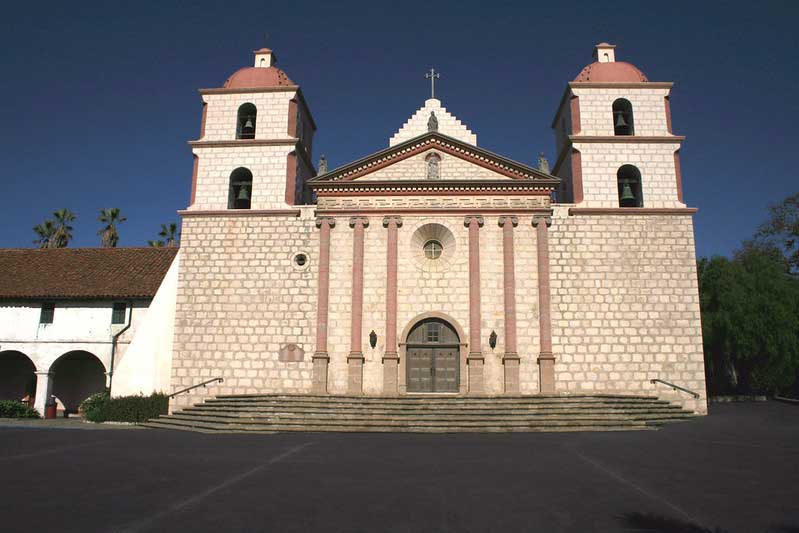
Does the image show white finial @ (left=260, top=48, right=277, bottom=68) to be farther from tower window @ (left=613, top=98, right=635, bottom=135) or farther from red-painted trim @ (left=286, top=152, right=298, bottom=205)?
tower window @ (left=613, top=98, right=635, bottom=135)

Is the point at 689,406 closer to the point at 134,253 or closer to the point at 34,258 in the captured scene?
the point at 134,253

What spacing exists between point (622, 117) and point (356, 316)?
1409 cm

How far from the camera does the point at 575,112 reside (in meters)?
24.0

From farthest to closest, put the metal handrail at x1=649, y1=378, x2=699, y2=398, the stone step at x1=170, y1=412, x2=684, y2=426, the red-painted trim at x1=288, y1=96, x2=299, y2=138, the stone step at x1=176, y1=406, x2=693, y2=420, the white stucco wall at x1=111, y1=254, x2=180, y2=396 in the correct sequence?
the red-painted trim at x1=288, y1=96, x2=299, y2=138 < the white stucco wall at x1=111, y1=254, x2=180, y2=396 < the metal handrail at x1=649, y1=378, x2=699, y2=398 < the stone step at x1=176, y1=406, x2=693, y2=420 < the stone step at x1=170, y1=412, x2=684, y2=426

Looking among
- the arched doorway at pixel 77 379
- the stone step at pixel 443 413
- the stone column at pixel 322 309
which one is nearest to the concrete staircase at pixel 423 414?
the stone step at pixel 443 413

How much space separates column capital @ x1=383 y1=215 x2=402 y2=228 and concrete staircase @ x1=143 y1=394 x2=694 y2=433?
6894 millimetres

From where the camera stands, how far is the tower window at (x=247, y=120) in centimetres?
2483

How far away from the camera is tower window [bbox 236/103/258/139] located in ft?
81.5

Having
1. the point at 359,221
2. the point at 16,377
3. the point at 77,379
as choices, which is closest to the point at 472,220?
the point at 359,221

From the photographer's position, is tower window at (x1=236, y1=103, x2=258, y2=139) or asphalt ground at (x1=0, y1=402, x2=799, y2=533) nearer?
asphalt ground at (x1=0, y1=402, x2=799, y2=533)

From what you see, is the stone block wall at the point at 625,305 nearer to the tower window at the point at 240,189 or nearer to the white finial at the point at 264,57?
the tower window at the point at 240,189

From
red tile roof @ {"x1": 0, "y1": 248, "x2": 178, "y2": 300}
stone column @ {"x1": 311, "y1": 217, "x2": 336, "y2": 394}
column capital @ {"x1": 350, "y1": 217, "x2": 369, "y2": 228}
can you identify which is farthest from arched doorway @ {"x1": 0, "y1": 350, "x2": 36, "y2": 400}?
column capital @ {"x1": 350, "y1": 217, "x2": 369, "y2": 228}

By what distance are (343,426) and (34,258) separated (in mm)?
20282

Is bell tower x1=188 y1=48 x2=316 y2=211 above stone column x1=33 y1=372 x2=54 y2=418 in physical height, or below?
above
